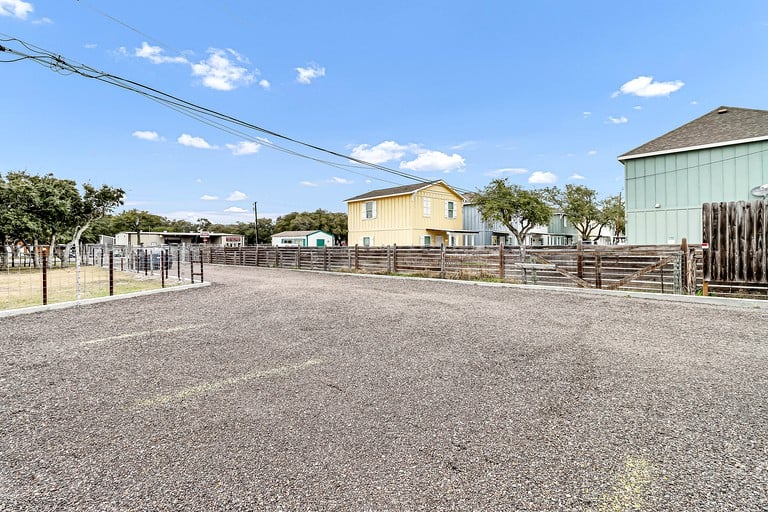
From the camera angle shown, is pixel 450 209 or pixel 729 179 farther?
pixel 450 209

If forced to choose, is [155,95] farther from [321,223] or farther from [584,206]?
[321,223]

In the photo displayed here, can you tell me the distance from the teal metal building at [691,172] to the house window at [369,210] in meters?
17.1

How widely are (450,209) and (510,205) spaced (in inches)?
182

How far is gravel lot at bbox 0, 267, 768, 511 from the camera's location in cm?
207

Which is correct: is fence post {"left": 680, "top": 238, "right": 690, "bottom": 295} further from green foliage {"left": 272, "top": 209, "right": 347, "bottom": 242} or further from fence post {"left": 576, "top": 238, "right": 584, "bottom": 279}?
green foliage {"left": 272, "top": 209, "right": 347, "bottom": 242}

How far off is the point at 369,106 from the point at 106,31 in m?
14.1

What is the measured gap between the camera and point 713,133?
14930 millimetres

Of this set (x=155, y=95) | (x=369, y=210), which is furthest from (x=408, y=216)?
(x=155, y=95)

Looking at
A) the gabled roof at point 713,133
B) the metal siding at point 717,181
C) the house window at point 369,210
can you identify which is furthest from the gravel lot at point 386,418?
the house window at point 369,210

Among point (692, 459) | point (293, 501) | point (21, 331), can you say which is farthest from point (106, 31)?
point (692, 459)

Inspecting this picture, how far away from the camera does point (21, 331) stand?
248 inches

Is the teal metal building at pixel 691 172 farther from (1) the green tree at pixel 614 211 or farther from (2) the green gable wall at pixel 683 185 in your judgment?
(1) the green tree at pixel 614 211

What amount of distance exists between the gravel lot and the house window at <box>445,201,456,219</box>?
24.0 m

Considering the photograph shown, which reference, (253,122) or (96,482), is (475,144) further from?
(96,482)
